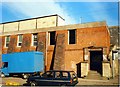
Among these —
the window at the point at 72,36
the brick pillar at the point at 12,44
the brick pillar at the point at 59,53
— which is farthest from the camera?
the brick pillar at the point at 12,44

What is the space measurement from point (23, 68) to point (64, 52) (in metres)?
5.66

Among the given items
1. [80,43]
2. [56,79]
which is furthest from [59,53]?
[56,79]

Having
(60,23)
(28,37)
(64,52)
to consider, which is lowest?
(64,52)

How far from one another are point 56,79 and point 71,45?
435 inches

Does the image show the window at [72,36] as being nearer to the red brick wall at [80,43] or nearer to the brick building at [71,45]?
the brick building at [71,45]

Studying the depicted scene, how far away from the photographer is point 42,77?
14766 mm

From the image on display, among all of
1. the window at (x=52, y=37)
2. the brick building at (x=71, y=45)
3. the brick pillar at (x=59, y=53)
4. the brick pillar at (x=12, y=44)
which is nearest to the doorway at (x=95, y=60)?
the brick building at (x=71, y=45)

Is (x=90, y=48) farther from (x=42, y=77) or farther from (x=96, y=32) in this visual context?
(x=42, y=77)

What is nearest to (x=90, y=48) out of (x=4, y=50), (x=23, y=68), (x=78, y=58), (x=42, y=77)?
(x=78, y=58)

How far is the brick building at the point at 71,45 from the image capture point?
23062 mm

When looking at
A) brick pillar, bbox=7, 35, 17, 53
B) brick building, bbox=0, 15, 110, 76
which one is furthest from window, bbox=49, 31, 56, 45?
brick pillar, bbox=7, 35, 17, 53

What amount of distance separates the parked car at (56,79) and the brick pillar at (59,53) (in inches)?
376

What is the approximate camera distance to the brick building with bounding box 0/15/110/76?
2306 cm

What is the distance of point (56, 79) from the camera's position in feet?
46.5
